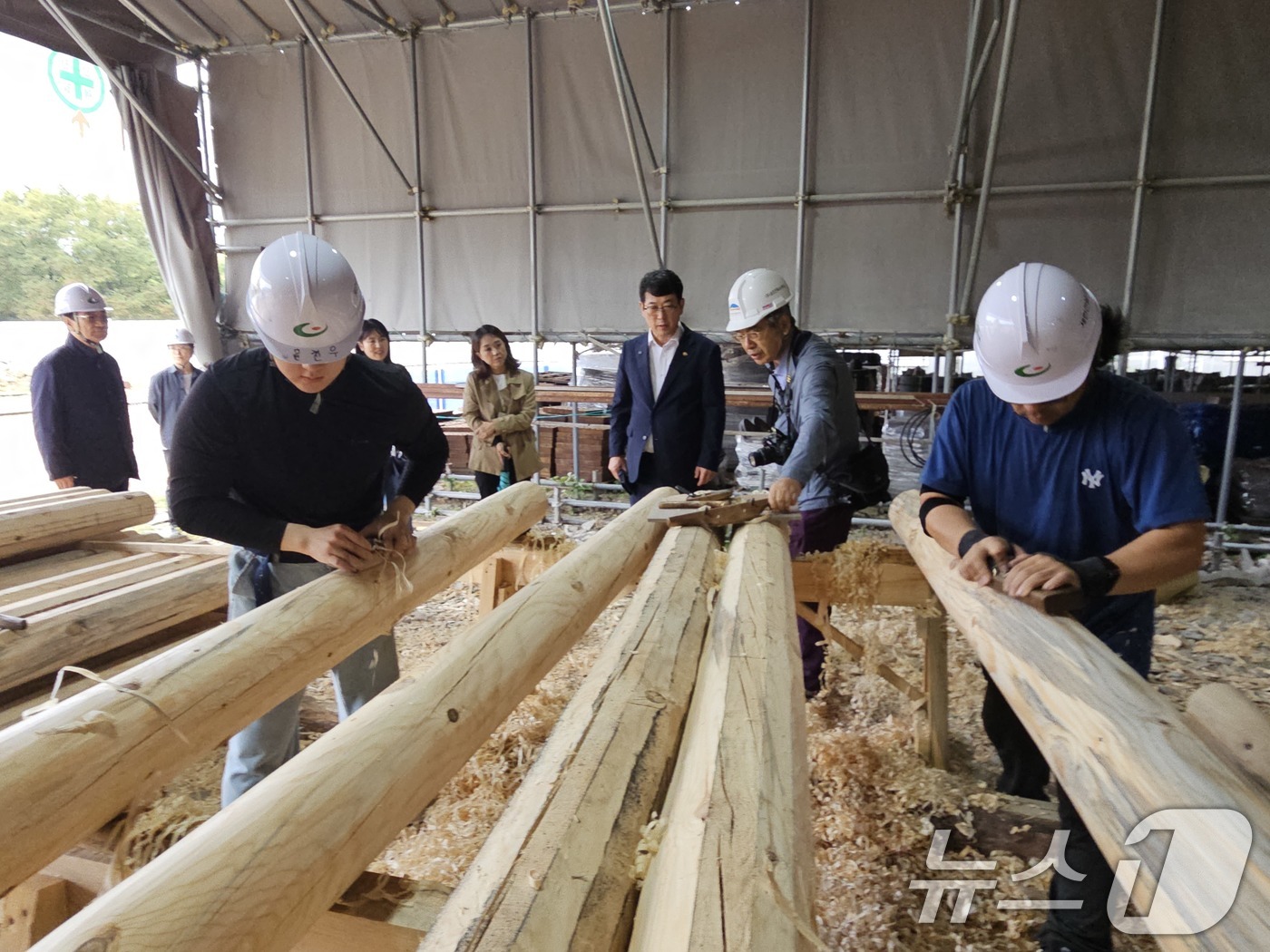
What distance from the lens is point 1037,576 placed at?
1.62m

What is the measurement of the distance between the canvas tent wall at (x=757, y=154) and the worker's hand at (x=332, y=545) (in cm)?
445

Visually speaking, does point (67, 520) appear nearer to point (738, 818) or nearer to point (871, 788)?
point (738, 818)

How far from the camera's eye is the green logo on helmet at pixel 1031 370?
171cm

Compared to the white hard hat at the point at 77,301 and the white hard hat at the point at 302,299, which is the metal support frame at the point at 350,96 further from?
the white hard hat at the point at 302,299

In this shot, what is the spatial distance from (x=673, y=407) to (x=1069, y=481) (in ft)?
7.22

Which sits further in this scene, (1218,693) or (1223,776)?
(1218,693)

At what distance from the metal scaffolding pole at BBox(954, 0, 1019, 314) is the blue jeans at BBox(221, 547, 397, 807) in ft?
15.0

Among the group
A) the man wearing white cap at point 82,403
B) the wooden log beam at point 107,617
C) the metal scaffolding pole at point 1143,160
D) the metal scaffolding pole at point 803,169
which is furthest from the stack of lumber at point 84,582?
the metal scaffolding pole at point 1143,160

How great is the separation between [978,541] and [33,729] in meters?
1.96

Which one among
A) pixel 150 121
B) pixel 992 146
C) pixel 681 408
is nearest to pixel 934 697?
pixel 681 408

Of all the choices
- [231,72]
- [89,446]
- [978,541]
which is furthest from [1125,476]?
[231,72]

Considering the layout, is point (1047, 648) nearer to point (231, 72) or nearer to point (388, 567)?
point (388, 567)

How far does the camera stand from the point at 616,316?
22.2ft

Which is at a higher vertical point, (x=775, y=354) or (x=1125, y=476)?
(x=775, y=354)
